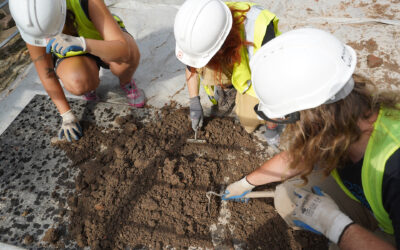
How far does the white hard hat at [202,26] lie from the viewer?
1562 millimetres

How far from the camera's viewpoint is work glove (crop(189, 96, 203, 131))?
89.0 inches

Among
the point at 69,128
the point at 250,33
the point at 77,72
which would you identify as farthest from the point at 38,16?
the point at 250,33

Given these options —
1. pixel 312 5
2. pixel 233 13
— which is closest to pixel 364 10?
pixel 312 5

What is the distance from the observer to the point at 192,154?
2215mm

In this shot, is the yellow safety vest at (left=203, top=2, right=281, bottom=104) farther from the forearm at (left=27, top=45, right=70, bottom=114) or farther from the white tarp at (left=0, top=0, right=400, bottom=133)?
the forearm at (left=27, top=45, right=70, bottom=114)

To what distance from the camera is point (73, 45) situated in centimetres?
180

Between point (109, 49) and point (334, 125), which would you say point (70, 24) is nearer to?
point (109, 49)

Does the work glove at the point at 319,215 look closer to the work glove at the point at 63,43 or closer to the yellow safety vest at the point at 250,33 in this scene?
the yellow safety vest at the point at 250,33

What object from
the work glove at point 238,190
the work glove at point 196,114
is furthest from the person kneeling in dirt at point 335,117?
the work glove at point 196,114

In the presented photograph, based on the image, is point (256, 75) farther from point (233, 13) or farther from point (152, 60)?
point (152, 60)

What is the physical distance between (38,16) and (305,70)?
5.30 feet

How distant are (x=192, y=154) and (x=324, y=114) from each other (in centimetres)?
127

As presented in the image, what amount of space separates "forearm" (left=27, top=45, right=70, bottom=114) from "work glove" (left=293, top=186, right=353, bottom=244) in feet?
6.64

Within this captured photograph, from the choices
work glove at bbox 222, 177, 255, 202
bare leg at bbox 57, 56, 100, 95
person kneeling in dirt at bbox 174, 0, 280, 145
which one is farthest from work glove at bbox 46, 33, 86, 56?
work glove at bbox 222, 177, 255, 202
